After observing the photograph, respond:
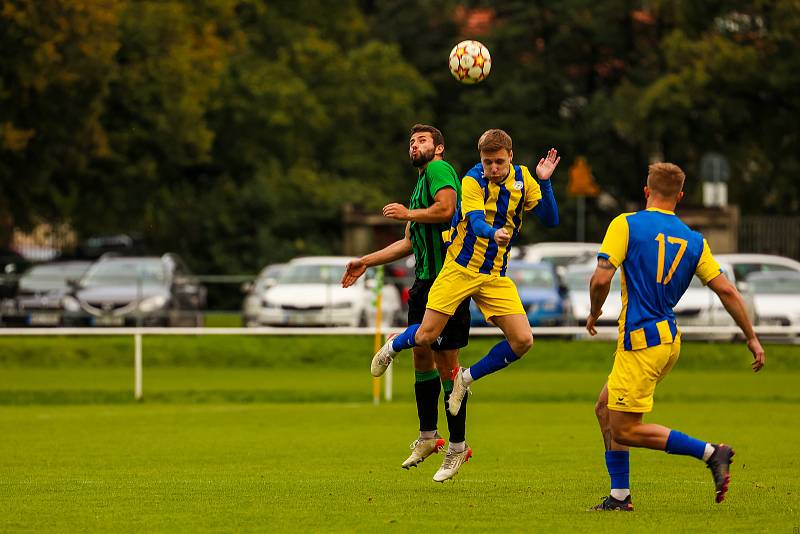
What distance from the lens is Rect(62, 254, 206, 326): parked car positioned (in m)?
31.9

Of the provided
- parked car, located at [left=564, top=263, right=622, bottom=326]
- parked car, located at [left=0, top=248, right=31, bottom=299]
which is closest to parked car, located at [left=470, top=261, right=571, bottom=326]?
parked car, located at [left=564, top=263, right=622, bottom=326]

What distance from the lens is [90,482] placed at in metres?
11.6

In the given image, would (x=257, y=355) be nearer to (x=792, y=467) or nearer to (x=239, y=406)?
(x=239, y=406)

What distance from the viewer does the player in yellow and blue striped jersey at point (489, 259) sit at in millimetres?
10898

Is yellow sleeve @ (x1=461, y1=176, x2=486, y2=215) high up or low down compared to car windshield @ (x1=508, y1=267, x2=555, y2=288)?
up

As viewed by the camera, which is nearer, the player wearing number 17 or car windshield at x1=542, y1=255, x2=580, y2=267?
the player wearing number 17

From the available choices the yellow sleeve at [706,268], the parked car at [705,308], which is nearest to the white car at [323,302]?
the parked car at [705,308]

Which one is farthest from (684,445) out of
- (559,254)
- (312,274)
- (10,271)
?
(10,271)

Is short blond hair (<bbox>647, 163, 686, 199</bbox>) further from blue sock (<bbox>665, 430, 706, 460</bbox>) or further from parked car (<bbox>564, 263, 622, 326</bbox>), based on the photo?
parked car (<bbox>564, 263, 622, 326</bbox>)

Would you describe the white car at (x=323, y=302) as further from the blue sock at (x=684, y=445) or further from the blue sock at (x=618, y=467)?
the blue sock at (x=684, y=445)

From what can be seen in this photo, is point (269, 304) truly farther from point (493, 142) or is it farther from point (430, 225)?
point (493, 142)

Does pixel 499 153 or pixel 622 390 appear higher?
pixel 499 153

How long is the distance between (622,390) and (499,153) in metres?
2.08

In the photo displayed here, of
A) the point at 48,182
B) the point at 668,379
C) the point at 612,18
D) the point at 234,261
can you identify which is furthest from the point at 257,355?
the point at 612,18
